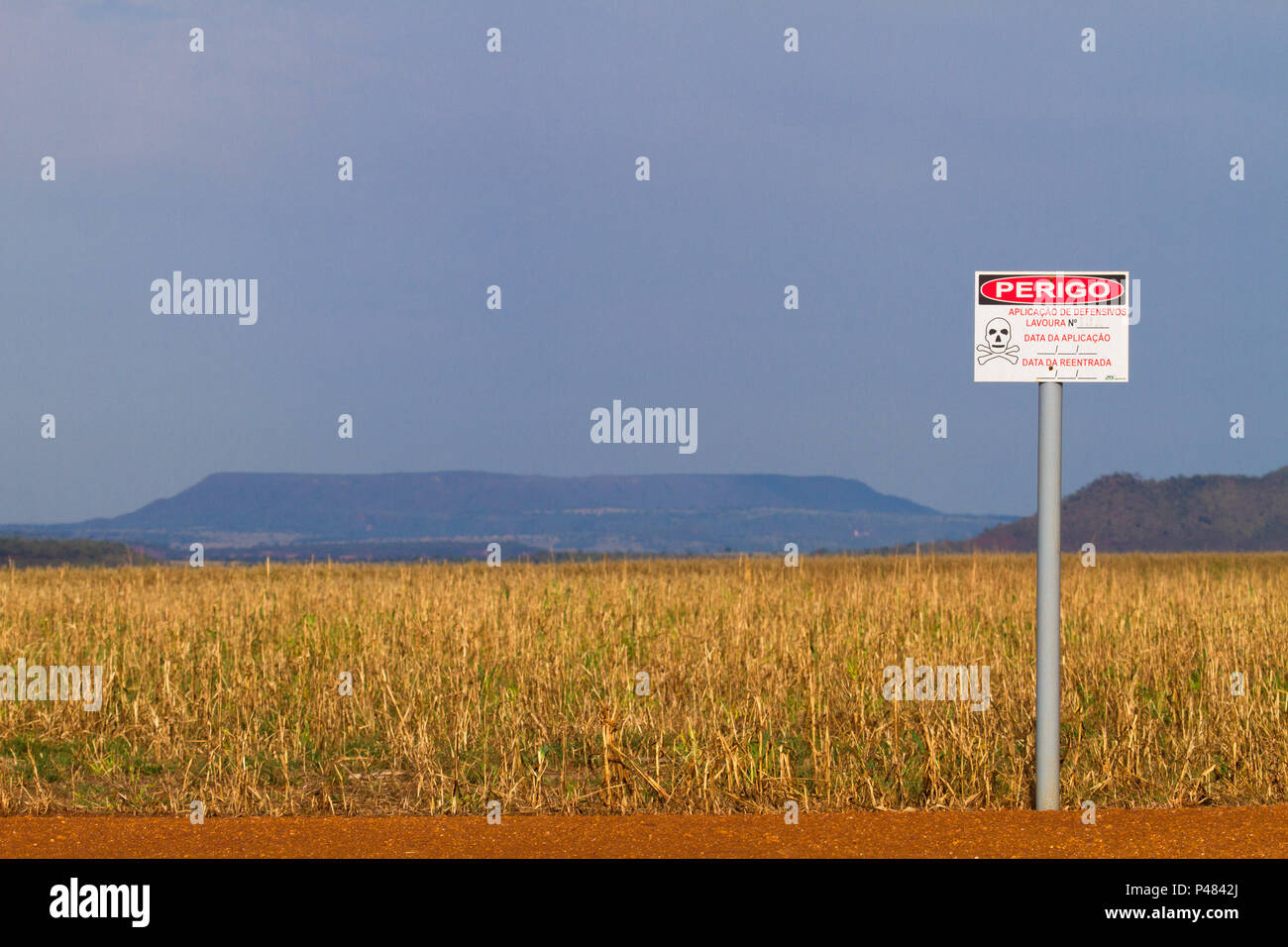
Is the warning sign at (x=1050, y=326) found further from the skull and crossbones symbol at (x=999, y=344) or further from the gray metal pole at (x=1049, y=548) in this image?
the gray metal pole at (x=1049, y=548)

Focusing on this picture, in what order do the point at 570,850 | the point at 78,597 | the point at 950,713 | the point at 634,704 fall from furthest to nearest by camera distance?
the point at 78,597 → the point at 634,704 → the point at 950,713 → the point at 570,850

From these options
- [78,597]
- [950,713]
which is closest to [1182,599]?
[950,713]

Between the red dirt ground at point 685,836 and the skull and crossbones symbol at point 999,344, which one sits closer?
the red dirt ground at point 685,836

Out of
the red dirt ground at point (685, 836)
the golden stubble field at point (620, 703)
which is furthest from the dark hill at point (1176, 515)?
the red dirt ground at point (685, 836)

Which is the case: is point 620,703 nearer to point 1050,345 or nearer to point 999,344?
point 999,344

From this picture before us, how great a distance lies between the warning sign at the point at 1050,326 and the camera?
7074 mm

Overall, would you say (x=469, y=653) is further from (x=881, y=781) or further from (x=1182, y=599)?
(x=1182, y=599)

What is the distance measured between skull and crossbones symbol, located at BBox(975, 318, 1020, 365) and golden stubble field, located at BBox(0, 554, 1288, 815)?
240cm

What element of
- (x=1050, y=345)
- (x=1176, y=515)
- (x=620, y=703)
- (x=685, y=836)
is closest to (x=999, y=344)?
(x=1050, y=345)

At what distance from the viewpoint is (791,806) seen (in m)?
7.11

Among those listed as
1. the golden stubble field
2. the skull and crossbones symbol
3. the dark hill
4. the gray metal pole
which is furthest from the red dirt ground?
the dark hill

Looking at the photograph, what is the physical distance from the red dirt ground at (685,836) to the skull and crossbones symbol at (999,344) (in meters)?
2.49

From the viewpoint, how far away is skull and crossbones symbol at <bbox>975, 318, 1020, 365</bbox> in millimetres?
7121

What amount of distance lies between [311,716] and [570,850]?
486cm
